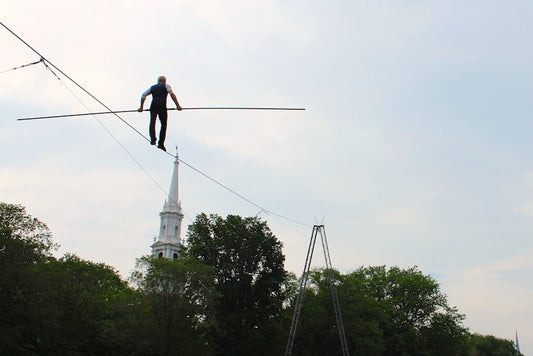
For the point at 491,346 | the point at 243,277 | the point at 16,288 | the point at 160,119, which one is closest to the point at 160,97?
→ the point at 160,119

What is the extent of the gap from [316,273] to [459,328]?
18.7 metres

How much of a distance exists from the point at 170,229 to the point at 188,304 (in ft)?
185

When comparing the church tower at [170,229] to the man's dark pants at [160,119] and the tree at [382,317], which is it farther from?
the man's dark pants at [160,119]

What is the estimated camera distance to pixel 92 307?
40750 mm

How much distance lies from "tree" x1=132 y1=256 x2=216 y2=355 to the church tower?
170 feet

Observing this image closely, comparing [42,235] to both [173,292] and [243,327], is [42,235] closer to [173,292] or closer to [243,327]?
[173,292]

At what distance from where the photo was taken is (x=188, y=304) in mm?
41281

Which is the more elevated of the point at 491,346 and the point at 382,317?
the point at 491,346

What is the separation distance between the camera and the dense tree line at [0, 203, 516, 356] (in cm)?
3572

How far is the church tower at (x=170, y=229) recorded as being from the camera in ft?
310

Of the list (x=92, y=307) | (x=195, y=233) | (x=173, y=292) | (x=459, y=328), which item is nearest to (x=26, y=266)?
(x=92, y=307)

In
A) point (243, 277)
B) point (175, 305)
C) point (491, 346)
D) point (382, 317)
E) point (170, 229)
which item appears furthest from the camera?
point (491, 346)

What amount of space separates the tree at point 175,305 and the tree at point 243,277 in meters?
3.48

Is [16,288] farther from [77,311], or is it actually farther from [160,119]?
[160,119]
